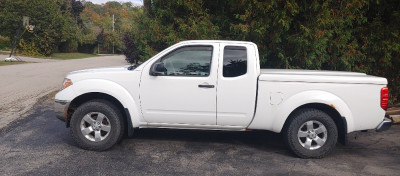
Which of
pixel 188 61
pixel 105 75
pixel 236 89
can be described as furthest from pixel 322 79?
pixel 105 75

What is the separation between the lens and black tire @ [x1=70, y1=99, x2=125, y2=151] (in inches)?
214

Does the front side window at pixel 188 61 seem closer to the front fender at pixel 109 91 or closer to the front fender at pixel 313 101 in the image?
the front fender at pixel 109 91

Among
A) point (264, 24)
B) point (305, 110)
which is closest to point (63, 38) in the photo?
point (264, 24)

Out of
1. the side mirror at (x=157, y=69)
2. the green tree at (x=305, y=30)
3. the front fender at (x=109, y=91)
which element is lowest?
the front fender at (x=109, y=91)

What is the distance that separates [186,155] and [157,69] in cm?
136

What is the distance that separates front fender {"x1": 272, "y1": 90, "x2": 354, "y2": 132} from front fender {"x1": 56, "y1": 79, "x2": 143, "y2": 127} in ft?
6.93

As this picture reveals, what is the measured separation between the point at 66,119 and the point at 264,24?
4.77 m

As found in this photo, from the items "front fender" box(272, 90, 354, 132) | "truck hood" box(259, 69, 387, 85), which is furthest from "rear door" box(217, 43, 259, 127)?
"front fender" box(272, 90, 354, 132)

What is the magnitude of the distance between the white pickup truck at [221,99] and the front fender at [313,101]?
0.05 ft

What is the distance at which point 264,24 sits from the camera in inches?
320

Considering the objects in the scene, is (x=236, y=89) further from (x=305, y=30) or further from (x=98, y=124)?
(x=305, y=30)

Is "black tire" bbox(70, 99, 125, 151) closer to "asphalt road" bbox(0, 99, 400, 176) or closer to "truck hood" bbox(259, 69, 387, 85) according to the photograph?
"asphalt road" bbox(0, 99, 400, 176)

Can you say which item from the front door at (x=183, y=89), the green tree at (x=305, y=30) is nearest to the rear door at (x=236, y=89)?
the front door at (x=183, y=89)

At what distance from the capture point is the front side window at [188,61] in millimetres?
5430
